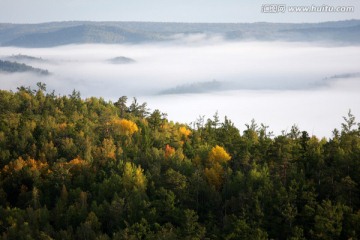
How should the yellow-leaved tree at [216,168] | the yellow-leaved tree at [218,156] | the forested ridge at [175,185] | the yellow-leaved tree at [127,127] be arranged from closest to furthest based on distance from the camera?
1. the forested ridge at [175,185]
2. the yellow-leaved tree at [216,168]
3. the yellow-leaved tree at [218,156]
4. the yellow-leaved tree at [127,127]

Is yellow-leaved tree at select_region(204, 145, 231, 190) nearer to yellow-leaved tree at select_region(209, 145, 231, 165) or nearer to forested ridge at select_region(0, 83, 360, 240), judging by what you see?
yellow-leaved tree at select_region(209, 145, 231, 165)

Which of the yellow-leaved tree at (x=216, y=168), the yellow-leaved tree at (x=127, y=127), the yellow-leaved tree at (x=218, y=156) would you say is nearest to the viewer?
the yellow-leaved tree at (x=216, y=168)

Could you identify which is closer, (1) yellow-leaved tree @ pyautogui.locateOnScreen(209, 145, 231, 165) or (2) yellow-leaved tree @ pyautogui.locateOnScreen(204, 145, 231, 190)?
(2) yellow-leaved tree @ pyautogui.locateOnScreen(204, 145, 231, 190)

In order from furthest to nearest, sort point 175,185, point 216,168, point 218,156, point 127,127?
point 127,127 → point 218,156 → point 216,168 → point 175,185

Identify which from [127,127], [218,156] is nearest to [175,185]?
[218,156]

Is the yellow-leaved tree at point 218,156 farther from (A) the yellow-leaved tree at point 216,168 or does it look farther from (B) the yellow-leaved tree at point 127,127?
(B) the yellow-leaved tree at point 127,127

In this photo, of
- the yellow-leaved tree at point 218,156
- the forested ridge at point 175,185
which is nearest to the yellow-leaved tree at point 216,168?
the yellow-leaved tree at point 218,156

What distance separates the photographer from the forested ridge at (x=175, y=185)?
Result: 235 feet

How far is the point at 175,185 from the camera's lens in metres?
85.8

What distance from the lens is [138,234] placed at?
7056 centimetres

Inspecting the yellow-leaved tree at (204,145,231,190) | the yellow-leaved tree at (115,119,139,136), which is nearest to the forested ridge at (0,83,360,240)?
the yellow-leaved tree at (204,145,231,190)

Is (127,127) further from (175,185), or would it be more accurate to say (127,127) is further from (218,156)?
(175,185)

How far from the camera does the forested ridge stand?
7156cm

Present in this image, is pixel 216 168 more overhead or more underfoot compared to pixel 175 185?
more overhead
